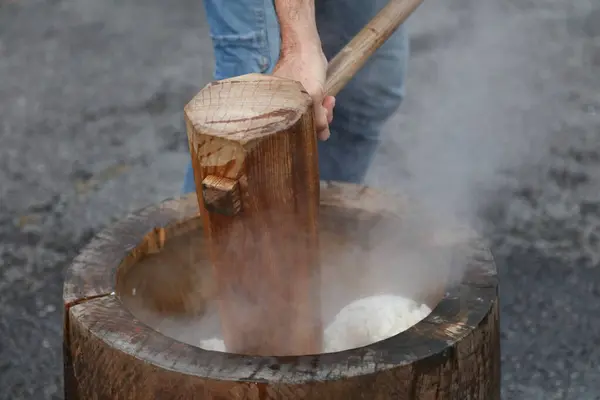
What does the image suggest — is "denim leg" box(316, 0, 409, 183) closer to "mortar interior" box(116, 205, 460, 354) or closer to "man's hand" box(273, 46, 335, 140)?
"man's hand" box(273, 46, 335, 140)

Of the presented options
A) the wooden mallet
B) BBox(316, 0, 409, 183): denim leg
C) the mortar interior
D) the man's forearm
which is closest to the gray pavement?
BBox(316, 0, 409, 183): denim leg

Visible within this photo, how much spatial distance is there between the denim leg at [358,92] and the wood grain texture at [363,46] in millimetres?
462

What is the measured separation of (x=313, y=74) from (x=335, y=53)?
2.92 ft

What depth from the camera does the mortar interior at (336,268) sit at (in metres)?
1.57

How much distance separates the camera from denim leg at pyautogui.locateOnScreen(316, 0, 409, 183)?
7.94ft

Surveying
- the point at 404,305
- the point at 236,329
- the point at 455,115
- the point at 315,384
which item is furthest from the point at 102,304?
the point at 455,115

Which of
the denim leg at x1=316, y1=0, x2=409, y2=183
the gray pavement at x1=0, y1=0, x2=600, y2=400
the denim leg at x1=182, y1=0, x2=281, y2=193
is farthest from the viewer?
the gray pavement at x1=0, y1=0, x2=600, y2=400

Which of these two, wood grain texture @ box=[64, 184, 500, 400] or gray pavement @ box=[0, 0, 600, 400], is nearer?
wood grain texture @ box=[64, 184, 500, 400]

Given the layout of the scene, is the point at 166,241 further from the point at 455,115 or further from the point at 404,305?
the point at 455,115

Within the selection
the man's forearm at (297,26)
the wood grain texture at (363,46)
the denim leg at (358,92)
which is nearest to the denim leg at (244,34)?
the man's forearm at (297,26)

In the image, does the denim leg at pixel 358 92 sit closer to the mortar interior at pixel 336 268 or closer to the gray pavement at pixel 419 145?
the gray pavement at pixel 419 145

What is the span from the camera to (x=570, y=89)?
14.4 feet

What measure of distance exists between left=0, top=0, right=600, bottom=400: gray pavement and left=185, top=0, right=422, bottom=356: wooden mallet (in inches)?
33.1

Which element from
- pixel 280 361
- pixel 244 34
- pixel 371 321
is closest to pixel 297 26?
pixel 244 34
